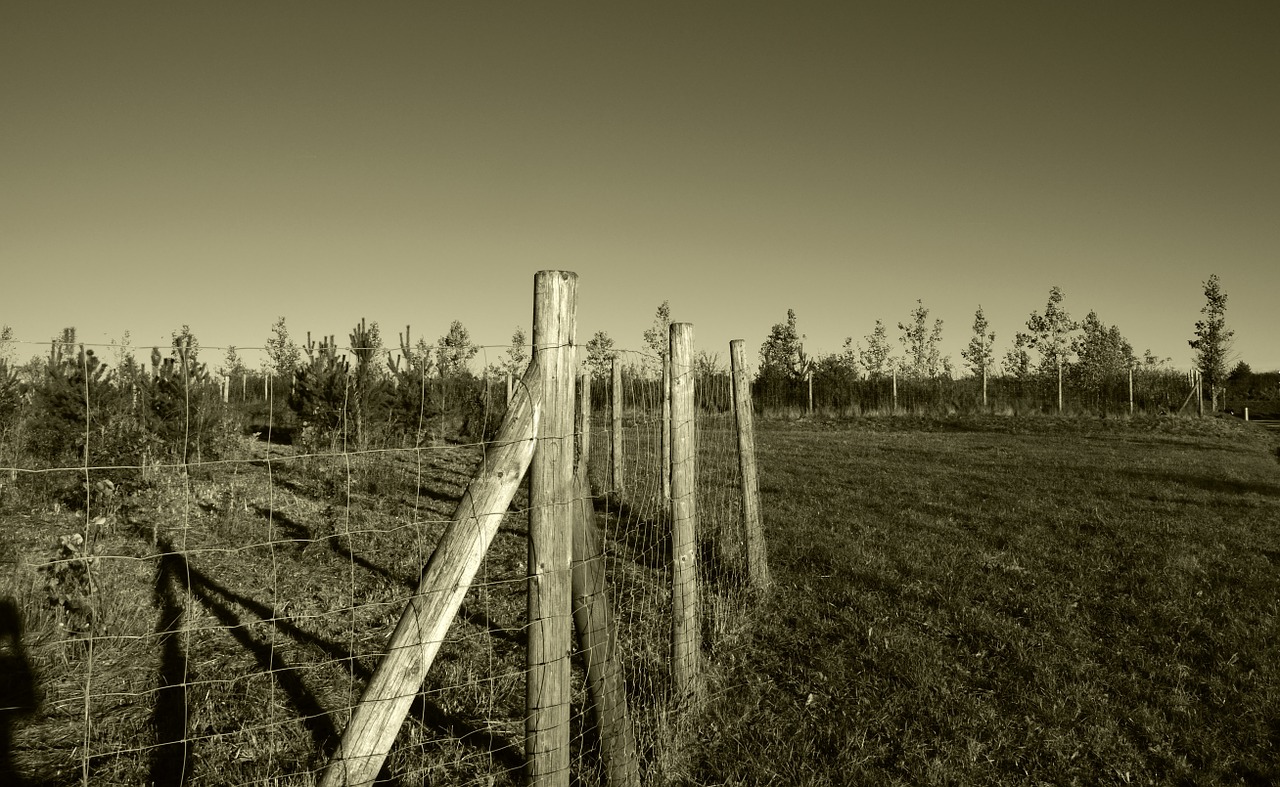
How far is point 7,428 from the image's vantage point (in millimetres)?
10617

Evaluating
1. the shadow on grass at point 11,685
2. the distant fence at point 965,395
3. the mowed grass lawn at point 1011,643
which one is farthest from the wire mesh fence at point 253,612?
the distant fence at point 965,395

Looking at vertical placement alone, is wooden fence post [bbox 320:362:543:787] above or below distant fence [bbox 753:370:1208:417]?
below

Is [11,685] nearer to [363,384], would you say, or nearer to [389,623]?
[389,623]

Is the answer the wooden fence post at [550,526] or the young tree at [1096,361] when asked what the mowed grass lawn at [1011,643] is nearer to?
the wooden fence post at [550,526]

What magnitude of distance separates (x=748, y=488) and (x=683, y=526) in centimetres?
224

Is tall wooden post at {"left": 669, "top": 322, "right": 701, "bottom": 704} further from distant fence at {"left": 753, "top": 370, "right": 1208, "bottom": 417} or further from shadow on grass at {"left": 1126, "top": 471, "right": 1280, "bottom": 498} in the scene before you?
distant fence at {"left": 753, "top": 370, "right": 1208, "bottom": 417}

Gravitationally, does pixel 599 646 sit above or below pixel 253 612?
above

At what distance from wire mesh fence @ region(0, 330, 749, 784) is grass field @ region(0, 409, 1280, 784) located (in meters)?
0.03

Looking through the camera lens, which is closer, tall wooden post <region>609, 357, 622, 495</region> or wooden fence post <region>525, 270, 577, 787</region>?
wooden fence post <region>525, 270, 577, 787</region>

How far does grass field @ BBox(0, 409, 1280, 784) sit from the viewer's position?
357 centimetres

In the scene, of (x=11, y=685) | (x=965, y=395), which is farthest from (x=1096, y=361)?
(x=11, y=685)

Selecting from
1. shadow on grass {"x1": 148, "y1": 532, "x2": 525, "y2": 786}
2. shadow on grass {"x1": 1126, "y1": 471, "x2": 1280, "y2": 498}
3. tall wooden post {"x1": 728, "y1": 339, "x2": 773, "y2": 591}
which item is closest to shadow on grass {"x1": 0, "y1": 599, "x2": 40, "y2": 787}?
shadow on grass {"x1": 148, "y1": 532, "x2": 525, "y2": 786}

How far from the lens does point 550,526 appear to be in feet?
8.22

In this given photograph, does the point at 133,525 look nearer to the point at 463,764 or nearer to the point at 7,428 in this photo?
the point at 7,428
